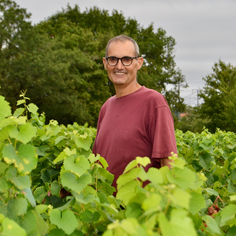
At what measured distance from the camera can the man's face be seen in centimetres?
246

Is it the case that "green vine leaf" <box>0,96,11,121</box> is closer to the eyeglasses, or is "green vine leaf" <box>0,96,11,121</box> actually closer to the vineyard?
the vineyard

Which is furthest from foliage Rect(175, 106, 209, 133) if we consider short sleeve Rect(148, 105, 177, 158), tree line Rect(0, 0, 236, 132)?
short sleeve Rect(148, 105, 177, 158)

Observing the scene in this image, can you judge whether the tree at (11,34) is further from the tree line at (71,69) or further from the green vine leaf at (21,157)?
the green vine leaf at (21,157)

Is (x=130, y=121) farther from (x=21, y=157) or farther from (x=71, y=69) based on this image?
(x=71, y=69)

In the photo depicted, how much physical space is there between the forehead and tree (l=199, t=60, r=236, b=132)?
28974 mm

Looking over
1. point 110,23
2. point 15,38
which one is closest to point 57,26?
point 110,23

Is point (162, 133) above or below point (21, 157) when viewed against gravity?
below

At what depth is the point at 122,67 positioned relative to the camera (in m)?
2.48

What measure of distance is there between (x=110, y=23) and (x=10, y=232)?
42215 millimetres

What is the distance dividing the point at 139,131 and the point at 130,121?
0.38ft

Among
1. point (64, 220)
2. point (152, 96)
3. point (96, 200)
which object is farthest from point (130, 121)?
point (64, 220)

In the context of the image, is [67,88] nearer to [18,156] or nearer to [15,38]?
[15,38]

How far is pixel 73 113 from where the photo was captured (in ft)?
99.7

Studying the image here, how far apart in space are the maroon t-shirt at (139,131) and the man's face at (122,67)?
15cm
